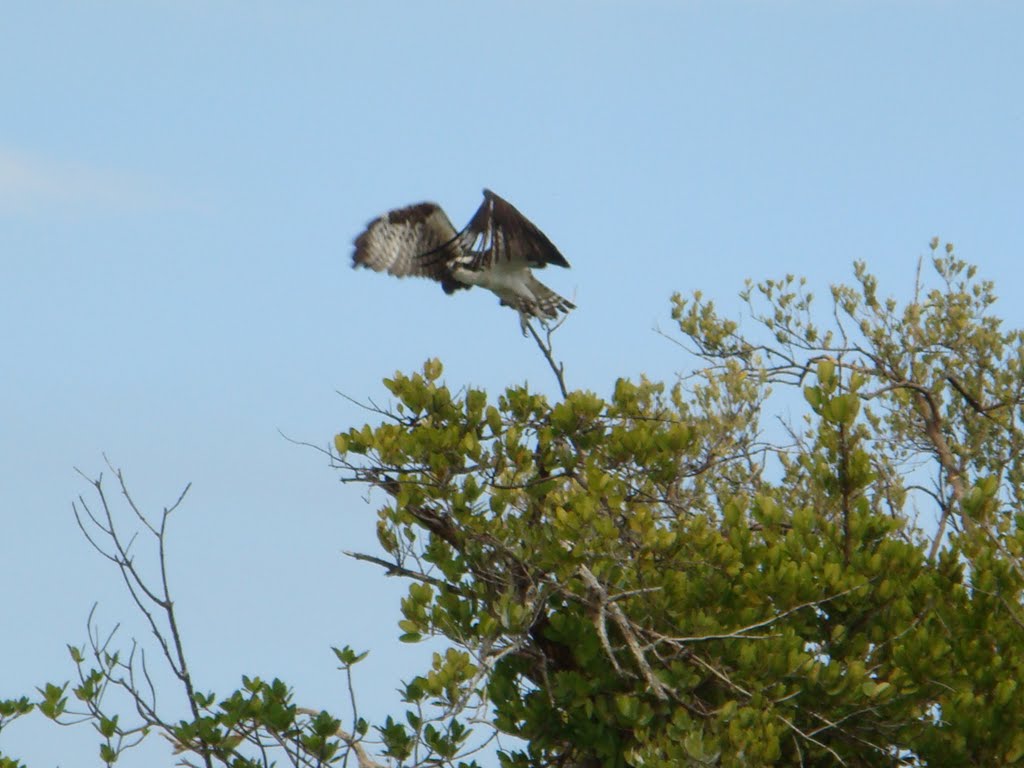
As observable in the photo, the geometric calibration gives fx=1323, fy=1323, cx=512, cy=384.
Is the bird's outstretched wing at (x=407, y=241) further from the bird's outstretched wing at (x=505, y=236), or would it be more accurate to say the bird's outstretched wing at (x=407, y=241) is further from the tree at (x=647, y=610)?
the tree at (x=647, y=610)

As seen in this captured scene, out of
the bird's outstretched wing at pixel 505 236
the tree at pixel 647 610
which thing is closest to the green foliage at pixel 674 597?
the tree at pixel 647 610

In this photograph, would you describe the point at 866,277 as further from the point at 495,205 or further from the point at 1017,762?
the point at 1017,762

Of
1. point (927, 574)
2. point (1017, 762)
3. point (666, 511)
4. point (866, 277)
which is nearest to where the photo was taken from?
point (1017, 762)

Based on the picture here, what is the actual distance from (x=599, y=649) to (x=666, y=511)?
5.02 metres

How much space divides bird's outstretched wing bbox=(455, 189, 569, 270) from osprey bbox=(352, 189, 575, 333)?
2cm

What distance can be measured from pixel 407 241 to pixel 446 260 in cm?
35

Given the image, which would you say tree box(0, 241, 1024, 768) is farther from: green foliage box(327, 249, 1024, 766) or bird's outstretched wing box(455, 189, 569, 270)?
bird's outstretched wing box(455, 189, 569, 270)

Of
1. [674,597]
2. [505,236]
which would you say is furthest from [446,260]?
[674,597]

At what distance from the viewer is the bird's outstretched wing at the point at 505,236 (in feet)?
29.5

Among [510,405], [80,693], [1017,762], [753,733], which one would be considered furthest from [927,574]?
[80,693]

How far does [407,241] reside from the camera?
10578mm

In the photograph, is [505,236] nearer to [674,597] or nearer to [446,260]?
[446,260]

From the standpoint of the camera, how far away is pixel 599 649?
5.41m

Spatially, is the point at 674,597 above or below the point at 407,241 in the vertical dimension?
below
